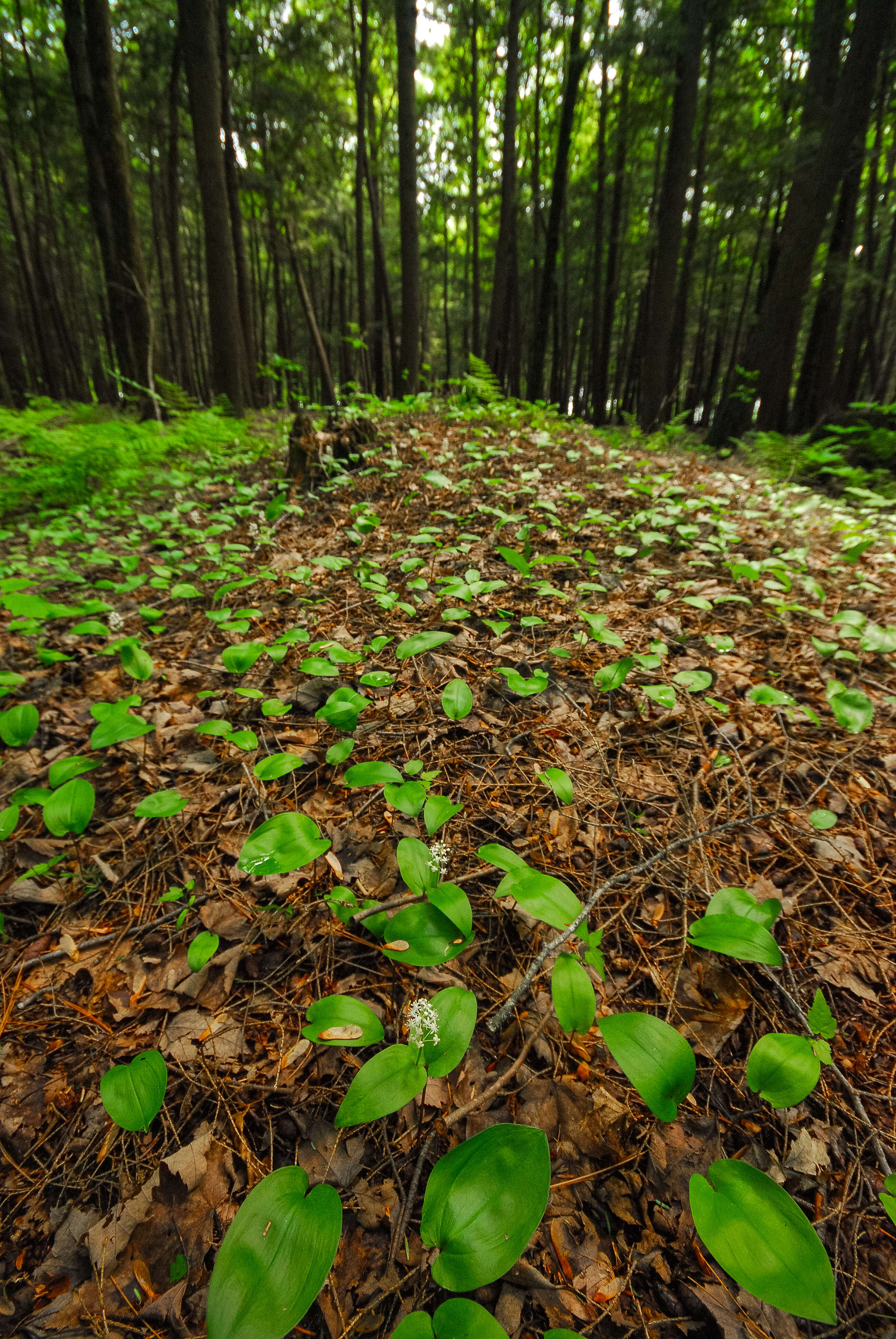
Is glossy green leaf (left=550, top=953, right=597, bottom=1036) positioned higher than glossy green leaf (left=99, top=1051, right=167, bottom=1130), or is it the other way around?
glossy green leaf (left=550, top=953, right=597, bottom=1036)

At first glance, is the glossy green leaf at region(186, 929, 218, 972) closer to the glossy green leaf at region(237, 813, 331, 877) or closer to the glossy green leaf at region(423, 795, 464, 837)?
the glossy green leaf at region(237, 813, 331, 877)

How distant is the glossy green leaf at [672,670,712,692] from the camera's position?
6.68ft

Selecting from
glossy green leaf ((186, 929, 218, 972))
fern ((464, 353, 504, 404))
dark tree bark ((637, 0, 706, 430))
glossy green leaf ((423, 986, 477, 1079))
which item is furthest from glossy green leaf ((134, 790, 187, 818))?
dark tree bark ((637, 0, 706, 430))

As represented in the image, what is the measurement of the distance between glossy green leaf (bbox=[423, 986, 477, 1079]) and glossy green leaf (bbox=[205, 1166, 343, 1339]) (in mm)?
243

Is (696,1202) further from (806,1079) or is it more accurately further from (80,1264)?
(80,1264)

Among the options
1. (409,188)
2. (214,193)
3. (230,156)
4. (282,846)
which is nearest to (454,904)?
(282,846)

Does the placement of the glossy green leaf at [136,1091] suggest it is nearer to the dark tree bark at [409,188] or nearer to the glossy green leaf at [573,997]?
the glossy green leaf at [573,997]

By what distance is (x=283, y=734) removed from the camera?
81.6 inches

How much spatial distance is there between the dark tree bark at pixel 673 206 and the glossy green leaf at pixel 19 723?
9465 mm

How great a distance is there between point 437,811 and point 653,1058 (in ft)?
2.33

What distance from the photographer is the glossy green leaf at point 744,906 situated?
128 cm

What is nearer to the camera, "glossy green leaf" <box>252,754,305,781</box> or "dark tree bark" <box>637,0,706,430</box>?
"glossy green leaf" <box>252,754,305,781</box>

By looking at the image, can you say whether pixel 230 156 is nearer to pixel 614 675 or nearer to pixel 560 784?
pixel 614 675

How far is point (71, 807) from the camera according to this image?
1.52m
